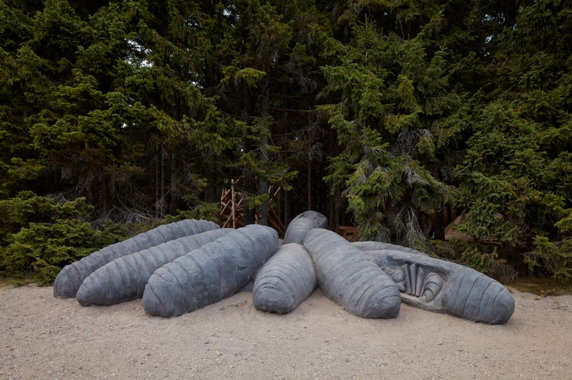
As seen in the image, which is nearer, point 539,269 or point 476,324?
point 476,324

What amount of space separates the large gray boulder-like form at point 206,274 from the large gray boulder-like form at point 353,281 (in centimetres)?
117

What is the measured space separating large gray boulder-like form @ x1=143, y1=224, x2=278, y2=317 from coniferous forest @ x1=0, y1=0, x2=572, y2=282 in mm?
2695

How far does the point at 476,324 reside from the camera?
4.48m

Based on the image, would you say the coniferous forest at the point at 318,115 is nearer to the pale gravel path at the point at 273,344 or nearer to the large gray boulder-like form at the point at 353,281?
the large gray boulder-like form at the point at 353,281

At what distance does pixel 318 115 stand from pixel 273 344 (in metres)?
7.95

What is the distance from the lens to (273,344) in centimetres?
378

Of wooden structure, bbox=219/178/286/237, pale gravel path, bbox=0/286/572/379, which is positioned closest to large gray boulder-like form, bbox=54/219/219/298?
pale gravel path, bbox=0/286/572/379

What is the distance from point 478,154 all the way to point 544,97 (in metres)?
1.82

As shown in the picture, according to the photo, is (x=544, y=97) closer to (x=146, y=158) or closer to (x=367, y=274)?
(x=367, y=274)

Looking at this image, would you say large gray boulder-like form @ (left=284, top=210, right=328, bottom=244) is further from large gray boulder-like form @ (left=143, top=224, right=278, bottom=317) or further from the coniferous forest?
large gray boulder-like form @ (left=143, top=224, right=278, bottom=317)

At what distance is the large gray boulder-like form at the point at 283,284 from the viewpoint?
4.64 meters

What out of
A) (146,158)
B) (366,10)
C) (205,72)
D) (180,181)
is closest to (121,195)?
(180,181)

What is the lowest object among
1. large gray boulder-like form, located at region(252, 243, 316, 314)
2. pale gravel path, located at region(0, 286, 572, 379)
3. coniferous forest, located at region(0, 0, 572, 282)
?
pale gravel path, located at region(0, 286, 572, 379)

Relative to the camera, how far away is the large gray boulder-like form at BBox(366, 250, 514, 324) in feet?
14.6
